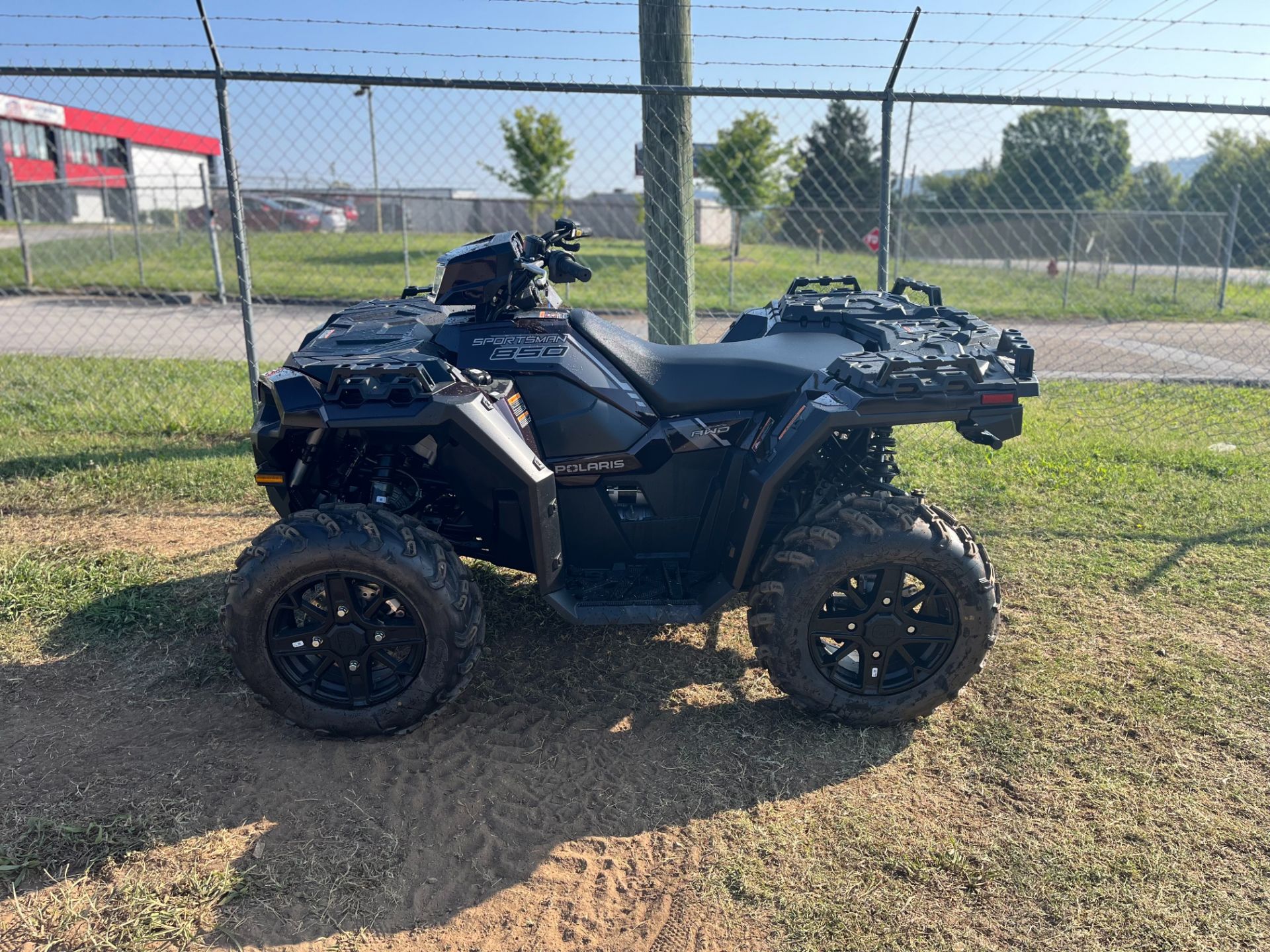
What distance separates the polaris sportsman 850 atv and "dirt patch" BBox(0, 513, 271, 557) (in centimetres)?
165

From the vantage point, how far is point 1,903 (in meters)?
2.62

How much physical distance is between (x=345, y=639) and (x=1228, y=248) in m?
15.1

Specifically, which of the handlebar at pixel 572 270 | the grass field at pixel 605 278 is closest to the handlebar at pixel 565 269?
the handlebar at pixel 572 270

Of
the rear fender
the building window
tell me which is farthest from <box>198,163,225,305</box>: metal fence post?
the building window

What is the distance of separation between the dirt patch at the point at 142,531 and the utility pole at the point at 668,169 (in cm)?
295

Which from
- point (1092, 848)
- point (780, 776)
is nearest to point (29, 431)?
point (780, 776)

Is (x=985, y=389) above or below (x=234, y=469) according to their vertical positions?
above

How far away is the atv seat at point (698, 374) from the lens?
360 cm

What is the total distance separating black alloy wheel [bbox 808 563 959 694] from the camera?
3.35 metres

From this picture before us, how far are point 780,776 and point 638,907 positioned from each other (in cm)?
75

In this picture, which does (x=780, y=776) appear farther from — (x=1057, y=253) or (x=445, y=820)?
(x=1057, y=253)

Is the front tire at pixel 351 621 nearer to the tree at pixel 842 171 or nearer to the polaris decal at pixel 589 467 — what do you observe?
the polaris decal at pixel 589 467

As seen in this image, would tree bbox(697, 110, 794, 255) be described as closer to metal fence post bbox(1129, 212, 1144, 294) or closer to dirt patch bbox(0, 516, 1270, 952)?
metal fence post bbox(1129, 212, 1144, 294)

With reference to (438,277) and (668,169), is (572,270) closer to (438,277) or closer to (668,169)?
(438,277)
